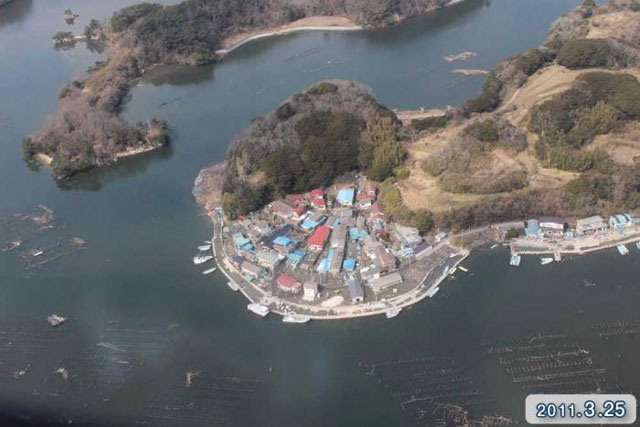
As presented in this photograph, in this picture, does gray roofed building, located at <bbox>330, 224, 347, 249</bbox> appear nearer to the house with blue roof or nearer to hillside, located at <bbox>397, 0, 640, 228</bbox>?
the house with blue roof

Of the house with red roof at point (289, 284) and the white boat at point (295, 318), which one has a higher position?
the house with red roof at point (289, 284)

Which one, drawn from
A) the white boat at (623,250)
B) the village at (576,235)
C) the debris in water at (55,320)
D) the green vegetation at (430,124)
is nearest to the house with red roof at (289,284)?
the debris in water at (55,320)

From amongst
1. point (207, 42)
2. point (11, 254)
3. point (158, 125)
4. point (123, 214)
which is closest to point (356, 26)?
point (207, 42)

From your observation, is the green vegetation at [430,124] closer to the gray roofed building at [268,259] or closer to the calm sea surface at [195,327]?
the calm sea surface at [195,327]

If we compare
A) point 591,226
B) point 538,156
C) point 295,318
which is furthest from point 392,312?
point 538,156

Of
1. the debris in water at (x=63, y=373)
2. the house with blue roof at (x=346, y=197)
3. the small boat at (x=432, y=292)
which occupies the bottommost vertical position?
the small boat at (x=432, y=292)

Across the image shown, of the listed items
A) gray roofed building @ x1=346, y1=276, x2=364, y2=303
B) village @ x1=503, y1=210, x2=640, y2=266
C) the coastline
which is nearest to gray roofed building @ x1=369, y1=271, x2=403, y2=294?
gray roofed building @ x1=346, y1=276, x2=364, y2=303

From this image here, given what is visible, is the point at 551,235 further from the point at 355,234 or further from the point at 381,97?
the point at 381,97
